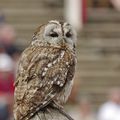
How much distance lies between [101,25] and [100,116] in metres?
7.71

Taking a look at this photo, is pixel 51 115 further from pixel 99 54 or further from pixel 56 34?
pixel 99 54

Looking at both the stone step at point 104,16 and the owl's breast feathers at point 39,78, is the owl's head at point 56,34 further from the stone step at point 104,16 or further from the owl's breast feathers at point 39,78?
the stone step at point 104,16

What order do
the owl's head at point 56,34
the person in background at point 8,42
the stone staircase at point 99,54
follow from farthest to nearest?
the stone staircase at point 99,54 < the person in background at point 8,42 < the owl's head at point 56,34

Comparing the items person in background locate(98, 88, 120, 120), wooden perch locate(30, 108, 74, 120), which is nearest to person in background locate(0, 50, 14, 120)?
person in background locate(98, 88, 120, 120)

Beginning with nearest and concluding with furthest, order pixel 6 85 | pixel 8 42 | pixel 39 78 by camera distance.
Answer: pixel 39 78 → pixel 6 85 → pixel 8 42

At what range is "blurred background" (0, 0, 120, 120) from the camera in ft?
59.7

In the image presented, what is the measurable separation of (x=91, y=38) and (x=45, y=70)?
14937mm

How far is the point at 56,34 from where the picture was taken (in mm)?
7191

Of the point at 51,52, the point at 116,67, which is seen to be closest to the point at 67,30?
the point at 51,52

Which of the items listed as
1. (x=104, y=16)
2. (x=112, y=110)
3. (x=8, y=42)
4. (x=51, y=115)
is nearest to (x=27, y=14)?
(x=104, y=16)

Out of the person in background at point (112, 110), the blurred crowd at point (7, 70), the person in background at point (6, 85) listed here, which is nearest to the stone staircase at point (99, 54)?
the blurred crowd at point (7, 70)

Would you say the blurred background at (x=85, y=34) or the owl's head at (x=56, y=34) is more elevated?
the owl's head at (x=56, y=34)

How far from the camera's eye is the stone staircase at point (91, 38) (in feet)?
65.3

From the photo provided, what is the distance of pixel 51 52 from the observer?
7121 mm
